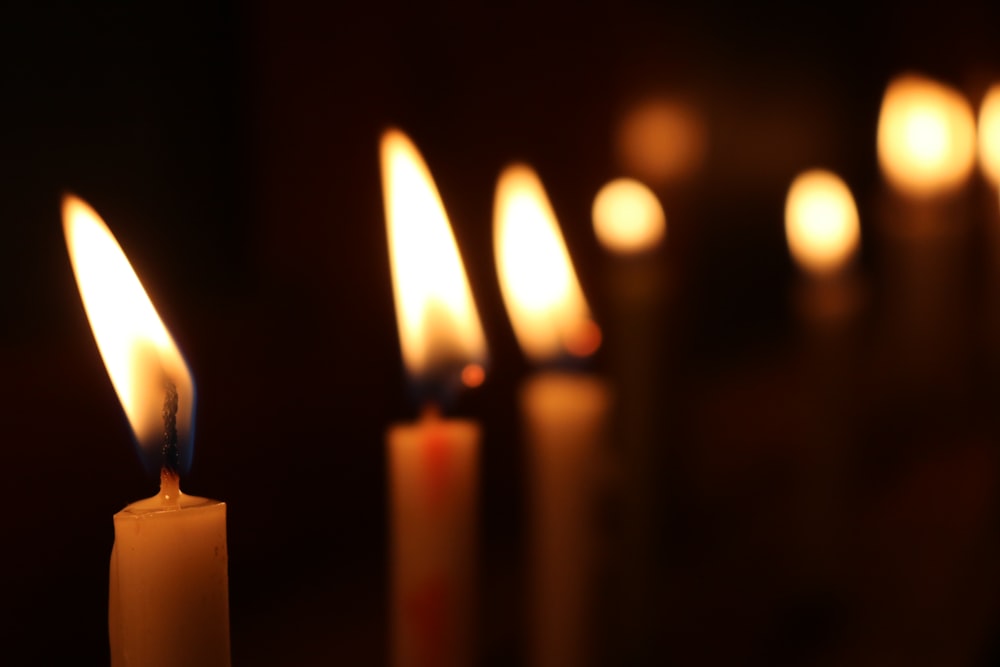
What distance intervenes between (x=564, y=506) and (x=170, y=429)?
33 cm

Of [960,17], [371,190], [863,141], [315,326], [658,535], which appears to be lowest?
[658,535]

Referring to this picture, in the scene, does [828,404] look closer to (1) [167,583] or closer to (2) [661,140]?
(1) [167,583]

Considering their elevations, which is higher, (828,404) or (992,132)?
(992,132)

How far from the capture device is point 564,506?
63 cm

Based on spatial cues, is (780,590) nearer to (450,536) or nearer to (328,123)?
(450,536)

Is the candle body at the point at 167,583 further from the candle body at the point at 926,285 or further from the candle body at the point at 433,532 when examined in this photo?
the candle body at the point at 926,285

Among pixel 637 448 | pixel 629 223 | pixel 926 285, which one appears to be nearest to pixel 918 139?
pixel 926 285

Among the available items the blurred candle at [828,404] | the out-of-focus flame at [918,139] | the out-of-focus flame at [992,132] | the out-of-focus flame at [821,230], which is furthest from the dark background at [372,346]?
the out-of-focus flame at [992,132]

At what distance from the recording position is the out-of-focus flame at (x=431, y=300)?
1.61 ft

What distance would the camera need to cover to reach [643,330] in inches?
31.0

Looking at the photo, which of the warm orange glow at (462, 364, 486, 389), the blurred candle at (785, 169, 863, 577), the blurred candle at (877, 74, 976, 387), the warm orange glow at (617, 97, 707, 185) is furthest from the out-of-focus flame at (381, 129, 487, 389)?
the warm orange glow at (617, 97, 707, 185)

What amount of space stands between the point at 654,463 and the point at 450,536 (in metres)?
0.34

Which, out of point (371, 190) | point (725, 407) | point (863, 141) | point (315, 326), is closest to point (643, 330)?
point (315, 326)

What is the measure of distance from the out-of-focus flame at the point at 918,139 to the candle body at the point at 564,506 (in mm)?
1036
